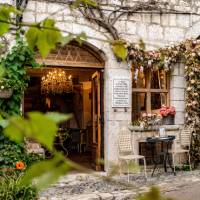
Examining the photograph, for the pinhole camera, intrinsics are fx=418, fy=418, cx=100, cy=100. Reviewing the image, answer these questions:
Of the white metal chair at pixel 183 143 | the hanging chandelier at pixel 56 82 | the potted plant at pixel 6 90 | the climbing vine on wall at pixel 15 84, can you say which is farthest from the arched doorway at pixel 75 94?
the white metal chair at pixel 183 143

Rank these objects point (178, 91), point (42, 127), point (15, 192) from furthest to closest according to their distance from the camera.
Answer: point (178, 91) → point (15, 192) → point (42, 127)

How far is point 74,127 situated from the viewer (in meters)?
12.4

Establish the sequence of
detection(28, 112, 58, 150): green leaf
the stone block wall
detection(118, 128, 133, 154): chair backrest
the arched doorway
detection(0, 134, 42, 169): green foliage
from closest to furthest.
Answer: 1. detection(28, 112, 58, 150): green leaf
2. detection(0, 134, 42, 169): green foliage
3. detection(118, 128, 133, 154): chair backrest
4. the arched doorway
5. the stone block wall

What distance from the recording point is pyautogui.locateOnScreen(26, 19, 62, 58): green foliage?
1.98ft

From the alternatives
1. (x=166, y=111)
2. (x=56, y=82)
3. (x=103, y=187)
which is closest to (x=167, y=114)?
(x=166, y=111)

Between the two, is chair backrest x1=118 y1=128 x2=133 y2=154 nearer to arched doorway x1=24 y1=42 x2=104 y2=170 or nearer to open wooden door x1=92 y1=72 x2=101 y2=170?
arched doorway x1=24 y1=42 x2=104 y2=170

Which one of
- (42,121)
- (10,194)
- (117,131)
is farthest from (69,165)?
(117,131)

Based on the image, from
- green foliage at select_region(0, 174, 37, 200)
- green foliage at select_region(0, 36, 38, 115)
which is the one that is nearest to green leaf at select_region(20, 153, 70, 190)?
green foliage at select_region(0, 174, 37, 200)

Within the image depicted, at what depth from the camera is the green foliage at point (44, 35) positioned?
60 centimetres

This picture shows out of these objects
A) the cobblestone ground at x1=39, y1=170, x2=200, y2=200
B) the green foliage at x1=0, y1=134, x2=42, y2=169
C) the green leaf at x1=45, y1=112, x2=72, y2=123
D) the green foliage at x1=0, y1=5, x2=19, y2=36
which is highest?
the green foliage at x1=0, y1=5, x2=19, y2=36

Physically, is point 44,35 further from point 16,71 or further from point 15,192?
point 16,71

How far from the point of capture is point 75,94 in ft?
42.5

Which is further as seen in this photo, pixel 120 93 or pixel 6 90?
pixel 120 93

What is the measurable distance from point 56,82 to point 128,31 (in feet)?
11.4
